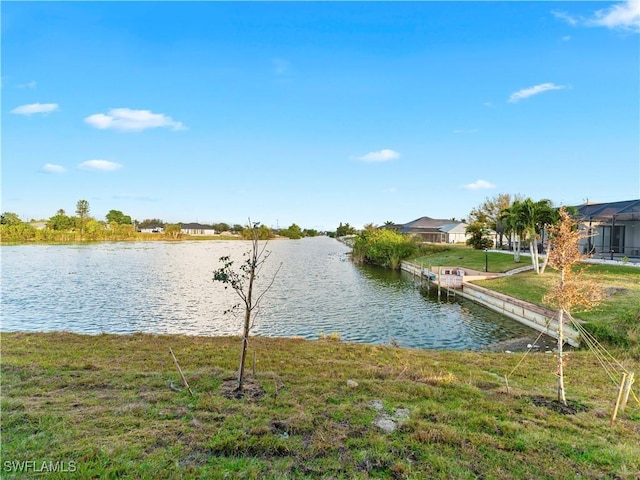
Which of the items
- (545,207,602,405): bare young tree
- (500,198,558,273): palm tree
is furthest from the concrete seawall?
(545,207,602,405): bare young tree

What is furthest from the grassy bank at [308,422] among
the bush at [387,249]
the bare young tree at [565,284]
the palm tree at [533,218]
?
the bush at [387,249]

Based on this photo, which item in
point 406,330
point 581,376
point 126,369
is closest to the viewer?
point 126,369

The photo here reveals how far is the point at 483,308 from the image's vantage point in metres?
20.9

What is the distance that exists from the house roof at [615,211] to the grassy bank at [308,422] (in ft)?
70.2

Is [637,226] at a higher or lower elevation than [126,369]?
higher

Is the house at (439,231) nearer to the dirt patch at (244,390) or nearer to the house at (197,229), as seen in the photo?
the dirt patch at (244,390)

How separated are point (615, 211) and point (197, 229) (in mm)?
154063

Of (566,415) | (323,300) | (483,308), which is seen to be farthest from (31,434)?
(483,308)

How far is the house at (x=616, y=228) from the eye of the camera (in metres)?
25.7

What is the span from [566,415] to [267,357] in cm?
628

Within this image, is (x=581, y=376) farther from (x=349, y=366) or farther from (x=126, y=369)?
(x=126, y=369)

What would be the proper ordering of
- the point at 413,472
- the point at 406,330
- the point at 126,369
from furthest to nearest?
1. the point at 406,330
2. the point at 126,369
3. the point at 413,472

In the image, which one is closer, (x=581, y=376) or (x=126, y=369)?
(x=126, y=369)

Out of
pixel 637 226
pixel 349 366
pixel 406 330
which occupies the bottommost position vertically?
pixel 406 330
